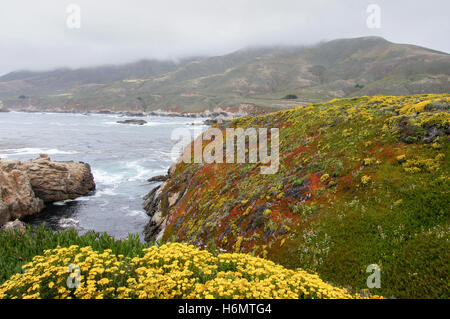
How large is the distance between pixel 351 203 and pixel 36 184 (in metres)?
40.4

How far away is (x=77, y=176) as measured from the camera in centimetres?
4059

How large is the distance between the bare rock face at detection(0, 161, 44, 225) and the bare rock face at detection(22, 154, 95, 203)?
6.11 ft

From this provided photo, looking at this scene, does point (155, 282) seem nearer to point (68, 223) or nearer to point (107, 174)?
point (68, 223)

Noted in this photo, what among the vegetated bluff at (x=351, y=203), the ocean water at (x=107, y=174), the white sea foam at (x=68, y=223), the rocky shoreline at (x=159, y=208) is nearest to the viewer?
the vegetated bluff at (x=351, y=203)

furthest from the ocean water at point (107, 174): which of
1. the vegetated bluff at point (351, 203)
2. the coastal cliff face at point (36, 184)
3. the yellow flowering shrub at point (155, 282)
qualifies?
the yellow flowering shrub at point (155, 282)

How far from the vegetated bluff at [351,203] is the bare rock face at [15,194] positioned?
62.4 feet

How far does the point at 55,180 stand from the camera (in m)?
37.5

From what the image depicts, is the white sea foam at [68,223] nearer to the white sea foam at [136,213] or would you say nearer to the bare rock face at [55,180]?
the white sea foam at [136,213]

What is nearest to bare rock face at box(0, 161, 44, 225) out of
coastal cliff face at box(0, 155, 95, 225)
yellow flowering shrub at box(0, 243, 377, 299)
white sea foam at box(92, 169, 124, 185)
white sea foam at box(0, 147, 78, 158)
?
coastal cliff face at box(0, 155, 95, 225)

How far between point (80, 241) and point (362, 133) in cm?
1861

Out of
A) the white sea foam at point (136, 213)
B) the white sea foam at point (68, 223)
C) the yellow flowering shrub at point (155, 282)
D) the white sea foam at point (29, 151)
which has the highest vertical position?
the yellow flowering shrub at point (155, 282)

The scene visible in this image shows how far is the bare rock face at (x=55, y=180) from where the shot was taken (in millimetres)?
35938

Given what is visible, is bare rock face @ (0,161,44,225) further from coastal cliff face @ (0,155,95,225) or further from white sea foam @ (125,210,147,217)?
white sea foam @ (125,210,147,217)
